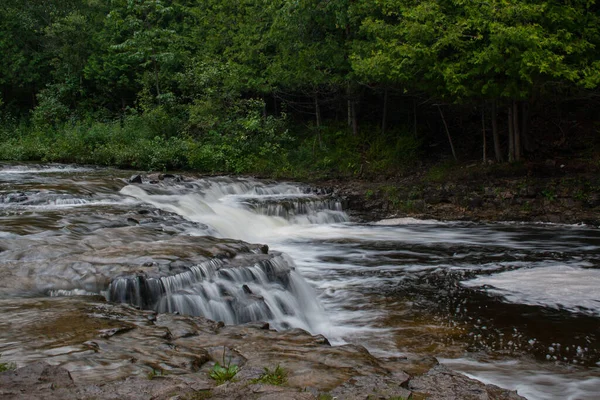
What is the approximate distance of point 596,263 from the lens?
33.6 feet

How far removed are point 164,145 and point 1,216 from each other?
13009mm

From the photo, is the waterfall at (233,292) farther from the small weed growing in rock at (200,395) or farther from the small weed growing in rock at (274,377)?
the small weed growing in rock at (200,395)

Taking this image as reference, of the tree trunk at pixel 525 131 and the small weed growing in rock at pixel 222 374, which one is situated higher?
the tree trunk at pixel 525 131

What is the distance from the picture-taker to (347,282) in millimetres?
8961

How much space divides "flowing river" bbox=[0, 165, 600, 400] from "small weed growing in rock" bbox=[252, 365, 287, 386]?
1.68 m

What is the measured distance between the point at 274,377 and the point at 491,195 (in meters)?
13.3

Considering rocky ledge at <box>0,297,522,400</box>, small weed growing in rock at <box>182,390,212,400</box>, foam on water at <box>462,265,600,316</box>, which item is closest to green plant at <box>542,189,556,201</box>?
foam on water at <box>462,265,600,316</box>

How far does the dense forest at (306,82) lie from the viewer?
14391 mm

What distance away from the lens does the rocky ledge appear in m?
3.42

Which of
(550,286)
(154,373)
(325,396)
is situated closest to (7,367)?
(154,373)

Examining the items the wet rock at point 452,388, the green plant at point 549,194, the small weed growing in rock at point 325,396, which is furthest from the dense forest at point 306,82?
the small weed growing in rock at point 325,396

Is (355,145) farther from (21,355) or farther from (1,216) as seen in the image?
(21,355)

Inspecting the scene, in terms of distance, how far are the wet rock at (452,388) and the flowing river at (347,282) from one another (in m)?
0.94

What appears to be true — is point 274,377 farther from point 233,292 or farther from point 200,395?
point 233,292
